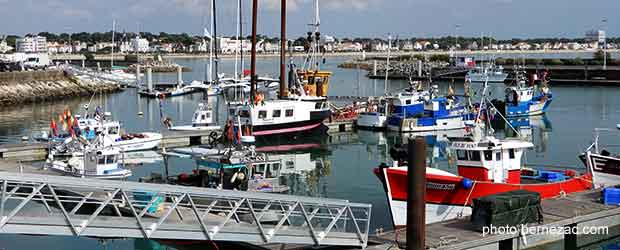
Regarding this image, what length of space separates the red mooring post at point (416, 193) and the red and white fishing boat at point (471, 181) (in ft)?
18.1

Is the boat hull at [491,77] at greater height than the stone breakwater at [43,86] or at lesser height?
greater

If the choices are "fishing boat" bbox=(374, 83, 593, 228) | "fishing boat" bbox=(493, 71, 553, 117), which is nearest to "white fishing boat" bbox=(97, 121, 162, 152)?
"fishing boat" bbox=(374, 83, 593, 228)

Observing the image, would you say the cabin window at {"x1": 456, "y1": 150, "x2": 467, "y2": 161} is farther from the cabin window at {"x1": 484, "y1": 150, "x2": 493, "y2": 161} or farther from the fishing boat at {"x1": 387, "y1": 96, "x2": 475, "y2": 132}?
the fishing boat at {"x1": 387, "y1": 96, "x2": 475, "y2": 132}

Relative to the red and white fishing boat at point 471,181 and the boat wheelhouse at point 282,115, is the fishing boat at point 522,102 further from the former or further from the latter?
the red and white fishing boat at point 471,181

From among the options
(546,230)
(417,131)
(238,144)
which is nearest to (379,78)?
(417,131)

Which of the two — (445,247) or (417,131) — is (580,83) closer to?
(417,131)

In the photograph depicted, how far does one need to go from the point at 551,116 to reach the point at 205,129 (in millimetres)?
31270

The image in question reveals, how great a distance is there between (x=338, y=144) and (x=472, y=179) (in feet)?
81.8

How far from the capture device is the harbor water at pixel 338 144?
2783 centimetres

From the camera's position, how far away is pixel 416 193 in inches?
647

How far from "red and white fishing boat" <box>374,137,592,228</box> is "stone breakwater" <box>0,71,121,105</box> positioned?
61926 mm

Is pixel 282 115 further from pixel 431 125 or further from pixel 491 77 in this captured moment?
pixel 491 77

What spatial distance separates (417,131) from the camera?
53.1 m

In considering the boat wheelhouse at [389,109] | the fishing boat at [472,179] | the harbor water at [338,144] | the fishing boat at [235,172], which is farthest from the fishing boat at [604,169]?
the boat wheelhouse at [389,109]
